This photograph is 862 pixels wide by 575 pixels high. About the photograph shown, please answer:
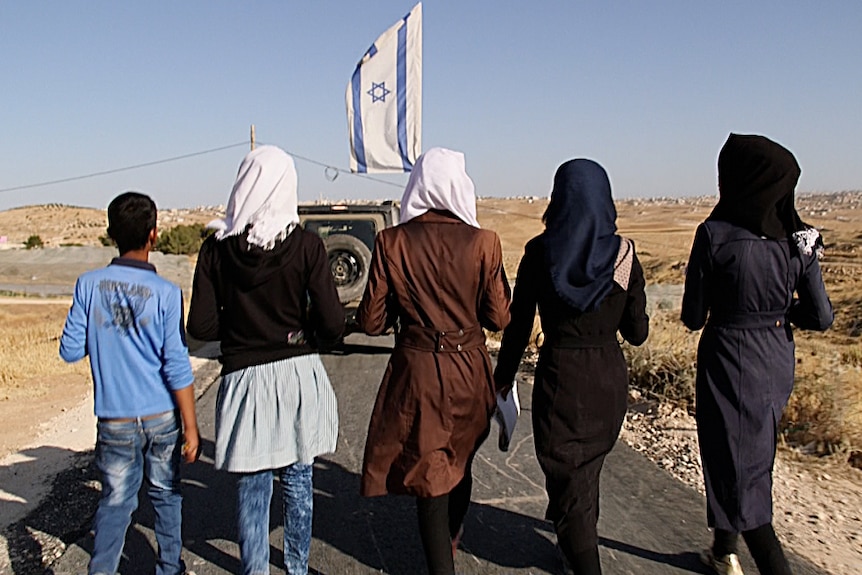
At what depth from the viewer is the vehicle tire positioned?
28.7ft

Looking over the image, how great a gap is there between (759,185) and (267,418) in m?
2.41

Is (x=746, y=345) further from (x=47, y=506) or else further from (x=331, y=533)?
(x=47, y=506)

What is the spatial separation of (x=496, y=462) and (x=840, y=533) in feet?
7.25

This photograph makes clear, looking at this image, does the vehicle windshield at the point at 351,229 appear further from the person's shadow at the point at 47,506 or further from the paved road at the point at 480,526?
the person's shadow at the point at 47,506

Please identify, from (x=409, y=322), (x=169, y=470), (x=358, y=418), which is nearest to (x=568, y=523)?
(x=409, y=322)

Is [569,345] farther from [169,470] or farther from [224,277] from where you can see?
[169,470]

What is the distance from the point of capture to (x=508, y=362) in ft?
11.6

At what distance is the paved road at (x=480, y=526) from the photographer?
387cm

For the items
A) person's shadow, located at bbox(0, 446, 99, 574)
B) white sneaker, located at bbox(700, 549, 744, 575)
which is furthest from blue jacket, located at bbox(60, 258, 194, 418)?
white sneaker, located at bbox(700, 549, 744, 575)

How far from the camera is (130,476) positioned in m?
3.29

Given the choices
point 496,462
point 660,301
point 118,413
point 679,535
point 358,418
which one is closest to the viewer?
point 118,413

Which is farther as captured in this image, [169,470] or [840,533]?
[840,533]

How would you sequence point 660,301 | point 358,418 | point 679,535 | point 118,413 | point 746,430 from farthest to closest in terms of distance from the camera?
1. point 660,301
2. point 358,418
3. point 679,535
4. point 746,430
5. point 118,413

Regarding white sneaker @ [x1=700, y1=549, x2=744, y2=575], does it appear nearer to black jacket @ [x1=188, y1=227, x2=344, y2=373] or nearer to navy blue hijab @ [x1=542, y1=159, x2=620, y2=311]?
navy blue hijab @ [x1=542, y1=159, x2=620, y2=311]
